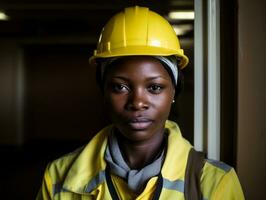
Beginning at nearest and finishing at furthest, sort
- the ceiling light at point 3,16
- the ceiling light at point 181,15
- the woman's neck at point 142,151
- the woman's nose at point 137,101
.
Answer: the woman's nose at point 137,101 < the woman's neck at point 142,151 < the ceiling light at point 181,15 < the ceiling light at point 3,16

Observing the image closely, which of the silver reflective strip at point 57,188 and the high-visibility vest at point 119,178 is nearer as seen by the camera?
the high-visibility vest at point 119,178

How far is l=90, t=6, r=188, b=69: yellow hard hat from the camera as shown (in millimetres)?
883

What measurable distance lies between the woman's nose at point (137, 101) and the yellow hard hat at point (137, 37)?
9cm

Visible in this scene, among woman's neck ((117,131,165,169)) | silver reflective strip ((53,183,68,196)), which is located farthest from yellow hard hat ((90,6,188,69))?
silver reflective strip ((53,183,68,196))

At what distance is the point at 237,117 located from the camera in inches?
37.2

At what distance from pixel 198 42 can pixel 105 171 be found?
44 centimetres

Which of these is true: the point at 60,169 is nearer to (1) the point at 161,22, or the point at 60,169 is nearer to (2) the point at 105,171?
(2) the point at 105,171

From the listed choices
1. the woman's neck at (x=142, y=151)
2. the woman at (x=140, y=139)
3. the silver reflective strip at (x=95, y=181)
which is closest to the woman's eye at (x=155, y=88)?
the woman at (x=140, y=139)

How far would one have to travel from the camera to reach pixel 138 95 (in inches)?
33.5

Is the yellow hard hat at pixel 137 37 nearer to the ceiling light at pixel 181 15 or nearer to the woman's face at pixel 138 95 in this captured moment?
the woman's face at pixel 138 95

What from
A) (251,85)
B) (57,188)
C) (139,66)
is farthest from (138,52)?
(57,188)

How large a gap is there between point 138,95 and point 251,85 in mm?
303

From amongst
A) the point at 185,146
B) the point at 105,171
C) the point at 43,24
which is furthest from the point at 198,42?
the point at 43,24

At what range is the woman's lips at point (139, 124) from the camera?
33.7 inches
